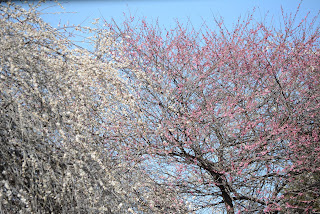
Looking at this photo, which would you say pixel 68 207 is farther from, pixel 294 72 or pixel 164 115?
pixel 294 72

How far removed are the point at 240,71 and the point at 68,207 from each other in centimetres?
392

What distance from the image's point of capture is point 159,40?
5.54 meters

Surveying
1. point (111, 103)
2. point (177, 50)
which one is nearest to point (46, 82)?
point (111, 103)

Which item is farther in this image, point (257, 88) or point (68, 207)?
point (257, 88)

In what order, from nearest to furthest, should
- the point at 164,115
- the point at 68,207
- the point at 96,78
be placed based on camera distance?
the point at 68,207, the point at 96,78, the point at 164,115

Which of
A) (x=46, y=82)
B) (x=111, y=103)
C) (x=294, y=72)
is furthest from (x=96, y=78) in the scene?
(x=294, y=72)

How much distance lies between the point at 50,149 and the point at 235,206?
11.1 feet

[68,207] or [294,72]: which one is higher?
[294,72]

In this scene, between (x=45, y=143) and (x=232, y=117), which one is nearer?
(x=45, y=143)

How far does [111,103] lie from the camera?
3.17 meters

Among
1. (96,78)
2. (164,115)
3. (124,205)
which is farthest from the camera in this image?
(164,115)

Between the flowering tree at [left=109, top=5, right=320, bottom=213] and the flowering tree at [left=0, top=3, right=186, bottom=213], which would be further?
the flowering tree at [left=109, top=5, right=320, bottom=213]

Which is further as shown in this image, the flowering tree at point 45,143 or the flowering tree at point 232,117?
the flowering tree at point 232,117

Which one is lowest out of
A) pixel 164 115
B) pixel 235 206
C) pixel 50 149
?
pixel 50 149
